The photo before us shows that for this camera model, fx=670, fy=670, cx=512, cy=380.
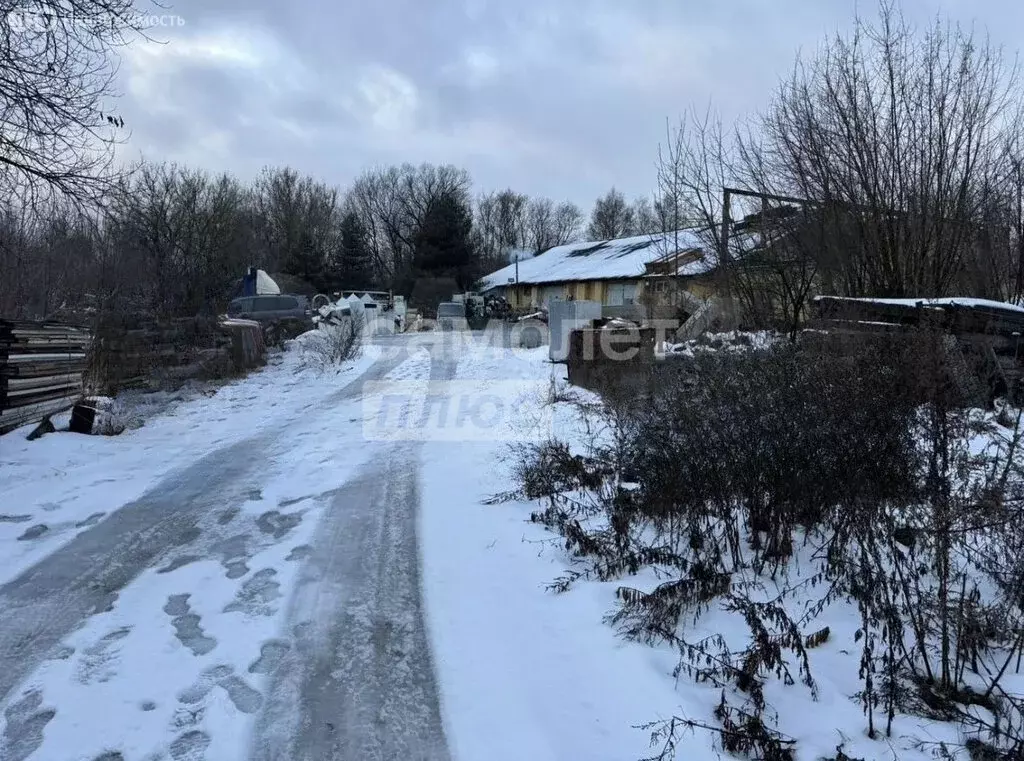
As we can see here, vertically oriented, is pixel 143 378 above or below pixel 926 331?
below

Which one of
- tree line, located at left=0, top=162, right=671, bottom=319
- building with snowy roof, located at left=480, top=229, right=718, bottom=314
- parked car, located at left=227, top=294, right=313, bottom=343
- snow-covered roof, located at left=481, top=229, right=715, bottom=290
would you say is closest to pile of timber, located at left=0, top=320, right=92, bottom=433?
tree line, located at left=0, top=162, right=671, bottom=319

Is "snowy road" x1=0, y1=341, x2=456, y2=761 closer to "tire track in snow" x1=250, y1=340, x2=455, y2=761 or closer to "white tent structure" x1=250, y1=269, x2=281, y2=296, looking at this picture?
"tire track in snow" x1=250, y1=340, x2=455, y2=761

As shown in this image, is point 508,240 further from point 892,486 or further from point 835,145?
point 892,486

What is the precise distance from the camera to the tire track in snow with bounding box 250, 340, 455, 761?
272 centimetres

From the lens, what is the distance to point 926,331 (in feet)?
12.8

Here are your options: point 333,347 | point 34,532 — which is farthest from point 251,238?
point 34,532

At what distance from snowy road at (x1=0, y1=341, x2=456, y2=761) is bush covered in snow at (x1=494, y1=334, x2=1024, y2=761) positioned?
1.14m

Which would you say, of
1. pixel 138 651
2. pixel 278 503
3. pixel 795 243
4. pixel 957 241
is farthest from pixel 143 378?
pixel 957 241

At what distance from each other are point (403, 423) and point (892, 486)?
22.1 ft

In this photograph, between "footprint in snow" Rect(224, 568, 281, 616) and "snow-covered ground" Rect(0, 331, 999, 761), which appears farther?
"footprint in snow" Rect(224, 568, 281, 616)

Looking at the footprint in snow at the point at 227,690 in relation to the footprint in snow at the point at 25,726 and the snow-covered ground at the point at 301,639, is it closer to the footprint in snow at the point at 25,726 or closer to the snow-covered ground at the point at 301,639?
the snow-covered ground at the point at 301,639

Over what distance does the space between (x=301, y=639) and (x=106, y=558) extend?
198 cm

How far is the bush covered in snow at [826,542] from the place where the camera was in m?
2.86

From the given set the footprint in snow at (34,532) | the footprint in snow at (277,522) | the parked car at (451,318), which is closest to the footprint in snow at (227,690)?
the footprint in snow at (277,522)
